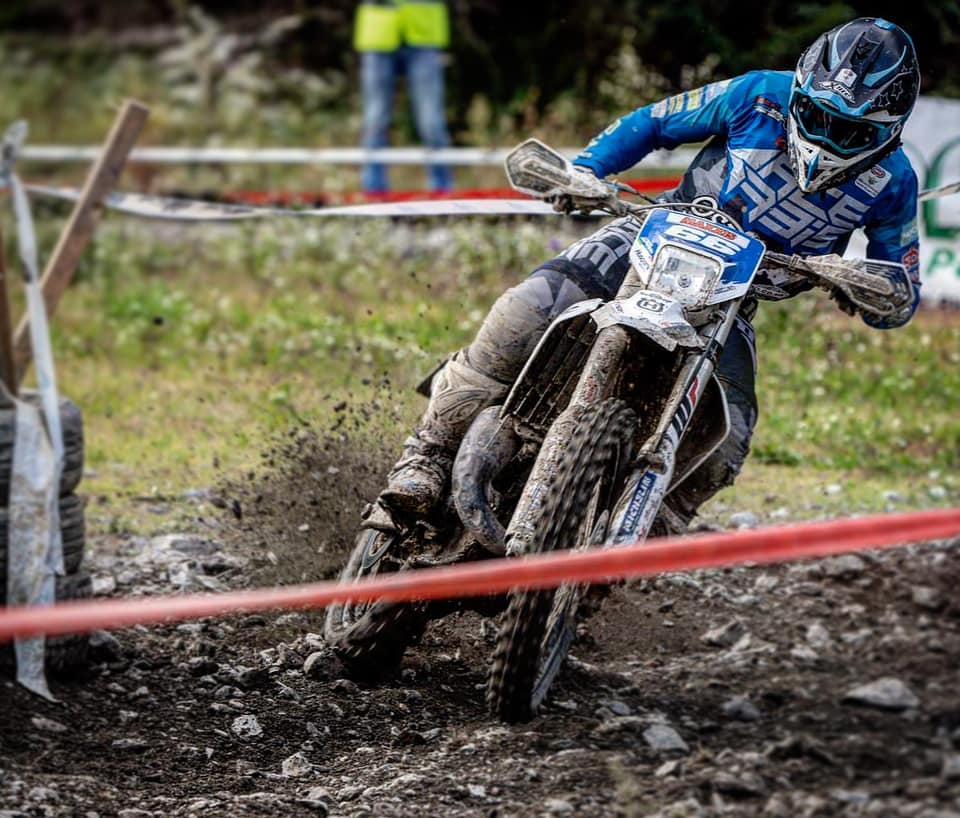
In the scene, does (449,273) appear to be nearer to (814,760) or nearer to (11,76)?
(814,760)

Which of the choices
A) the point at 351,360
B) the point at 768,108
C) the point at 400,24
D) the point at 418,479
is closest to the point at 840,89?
the point at 768,108

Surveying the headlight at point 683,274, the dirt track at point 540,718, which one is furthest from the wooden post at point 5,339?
the headlight at point 683,274

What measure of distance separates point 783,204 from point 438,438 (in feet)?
4.40

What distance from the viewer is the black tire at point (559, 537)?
381 cm

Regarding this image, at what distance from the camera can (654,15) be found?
36.7 feet

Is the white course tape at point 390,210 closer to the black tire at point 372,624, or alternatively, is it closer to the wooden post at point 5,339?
the wooden post at point 5,339

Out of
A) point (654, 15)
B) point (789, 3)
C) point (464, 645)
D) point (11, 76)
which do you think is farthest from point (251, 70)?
point (464, 645)

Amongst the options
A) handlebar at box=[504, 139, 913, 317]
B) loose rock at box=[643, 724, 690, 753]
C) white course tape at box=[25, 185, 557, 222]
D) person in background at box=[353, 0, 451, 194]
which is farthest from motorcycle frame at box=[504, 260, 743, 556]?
person in background at box=[353, 0, 451, 194]

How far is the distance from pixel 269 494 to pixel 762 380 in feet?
11.2

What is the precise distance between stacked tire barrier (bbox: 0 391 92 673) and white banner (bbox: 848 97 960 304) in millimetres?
5954

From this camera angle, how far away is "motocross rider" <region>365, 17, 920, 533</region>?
4.41 metres

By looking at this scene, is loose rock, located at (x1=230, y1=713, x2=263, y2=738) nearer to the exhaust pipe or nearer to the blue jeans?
the exhaust pipe

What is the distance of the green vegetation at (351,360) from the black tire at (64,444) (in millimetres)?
1394

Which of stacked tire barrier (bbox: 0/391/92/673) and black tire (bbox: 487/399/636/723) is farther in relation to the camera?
stacked tire barrier (bbox: 0/391/92/673)
